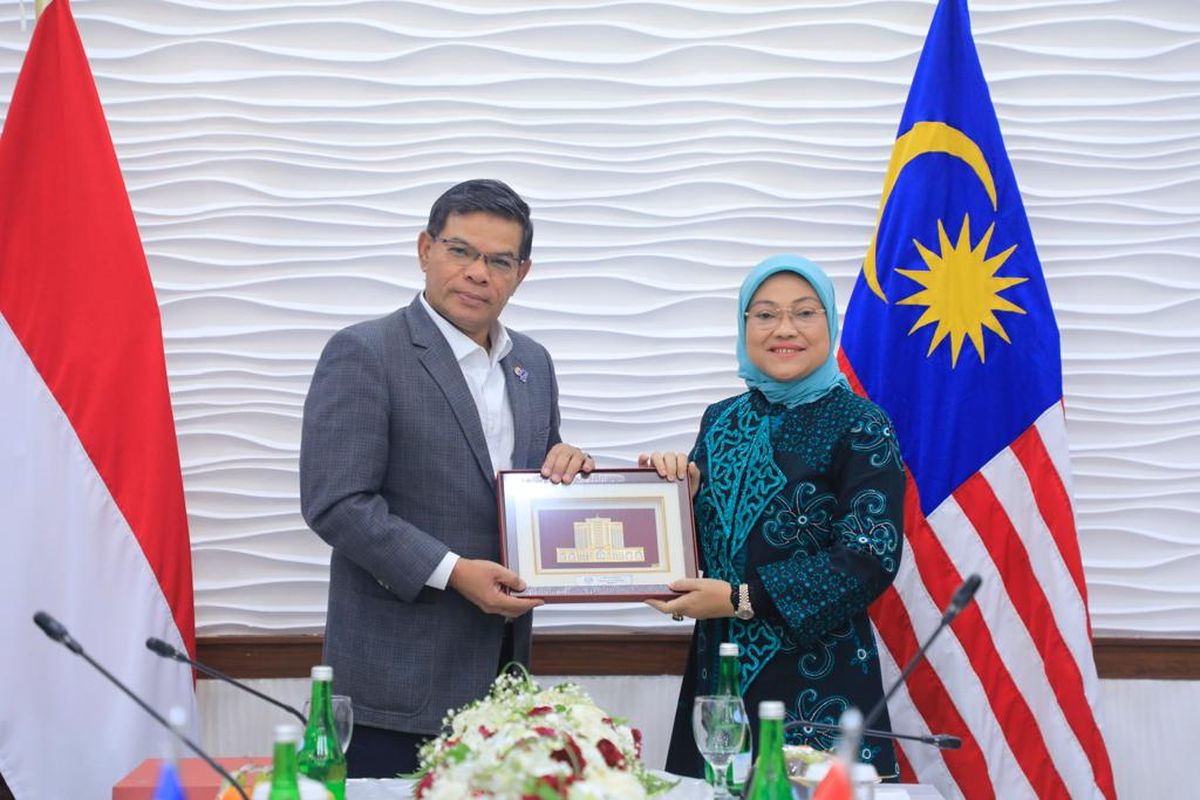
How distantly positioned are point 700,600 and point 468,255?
81 cm

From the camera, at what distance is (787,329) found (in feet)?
7.70

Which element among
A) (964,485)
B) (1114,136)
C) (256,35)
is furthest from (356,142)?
(1114,136)

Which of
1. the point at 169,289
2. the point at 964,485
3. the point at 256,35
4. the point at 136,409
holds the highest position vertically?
the point at 256,35

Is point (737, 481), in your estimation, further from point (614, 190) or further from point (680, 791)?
point (614, 190)

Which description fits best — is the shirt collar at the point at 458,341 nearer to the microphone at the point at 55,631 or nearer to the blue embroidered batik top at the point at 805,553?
the blue embroidered batik top at the point at 805,553

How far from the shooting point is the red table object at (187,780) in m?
1.80

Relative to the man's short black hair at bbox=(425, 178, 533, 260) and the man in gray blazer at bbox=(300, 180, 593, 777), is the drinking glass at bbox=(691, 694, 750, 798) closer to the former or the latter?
the man in gray blazer at bbox=(300, 180, 593, 777)

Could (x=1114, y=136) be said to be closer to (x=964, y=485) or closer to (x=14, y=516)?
(x=964, y=485)

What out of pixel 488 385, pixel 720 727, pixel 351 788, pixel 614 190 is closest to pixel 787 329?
pixel 488 385

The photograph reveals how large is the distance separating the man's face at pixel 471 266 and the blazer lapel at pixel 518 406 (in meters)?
0.13

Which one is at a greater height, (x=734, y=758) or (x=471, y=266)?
(x=471, y=266)

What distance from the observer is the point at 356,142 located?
3203 mm

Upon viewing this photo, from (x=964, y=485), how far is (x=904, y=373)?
0.99ft

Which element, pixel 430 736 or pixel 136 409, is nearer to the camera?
pixel 430 736
